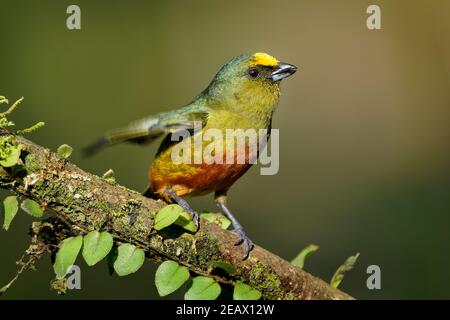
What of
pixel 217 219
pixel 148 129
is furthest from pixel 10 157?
pixel 217 219

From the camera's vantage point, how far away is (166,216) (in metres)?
2.37

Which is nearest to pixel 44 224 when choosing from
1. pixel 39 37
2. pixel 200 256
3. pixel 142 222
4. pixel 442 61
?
pixel 142 222

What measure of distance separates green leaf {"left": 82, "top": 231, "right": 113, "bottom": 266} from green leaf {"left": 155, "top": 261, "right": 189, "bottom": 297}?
8.5 inches

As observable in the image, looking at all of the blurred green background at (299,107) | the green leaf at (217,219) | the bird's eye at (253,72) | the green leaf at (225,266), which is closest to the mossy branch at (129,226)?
the green leaf at (225,266)

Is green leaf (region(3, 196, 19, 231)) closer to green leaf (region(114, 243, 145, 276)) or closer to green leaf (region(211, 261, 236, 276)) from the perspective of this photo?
green leaf (region(114, 243, 145, 276))

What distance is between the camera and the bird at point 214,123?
122 inches

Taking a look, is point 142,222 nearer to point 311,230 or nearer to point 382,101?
point 311,230

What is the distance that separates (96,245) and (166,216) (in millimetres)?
280

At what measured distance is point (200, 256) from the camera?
8.25ft

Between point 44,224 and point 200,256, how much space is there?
600 millimetres

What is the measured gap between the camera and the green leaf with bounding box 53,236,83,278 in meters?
2.20

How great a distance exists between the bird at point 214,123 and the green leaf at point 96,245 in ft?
2.08

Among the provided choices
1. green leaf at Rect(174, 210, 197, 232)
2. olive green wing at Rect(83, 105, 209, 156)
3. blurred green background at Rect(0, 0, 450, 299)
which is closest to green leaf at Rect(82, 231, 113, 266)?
green leaf at Rect(174, 210, 197, 232)

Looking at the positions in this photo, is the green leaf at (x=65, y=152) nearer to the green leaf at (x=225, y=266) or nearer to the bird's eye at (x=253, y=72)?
the green leaf at (x=225, y=266)
